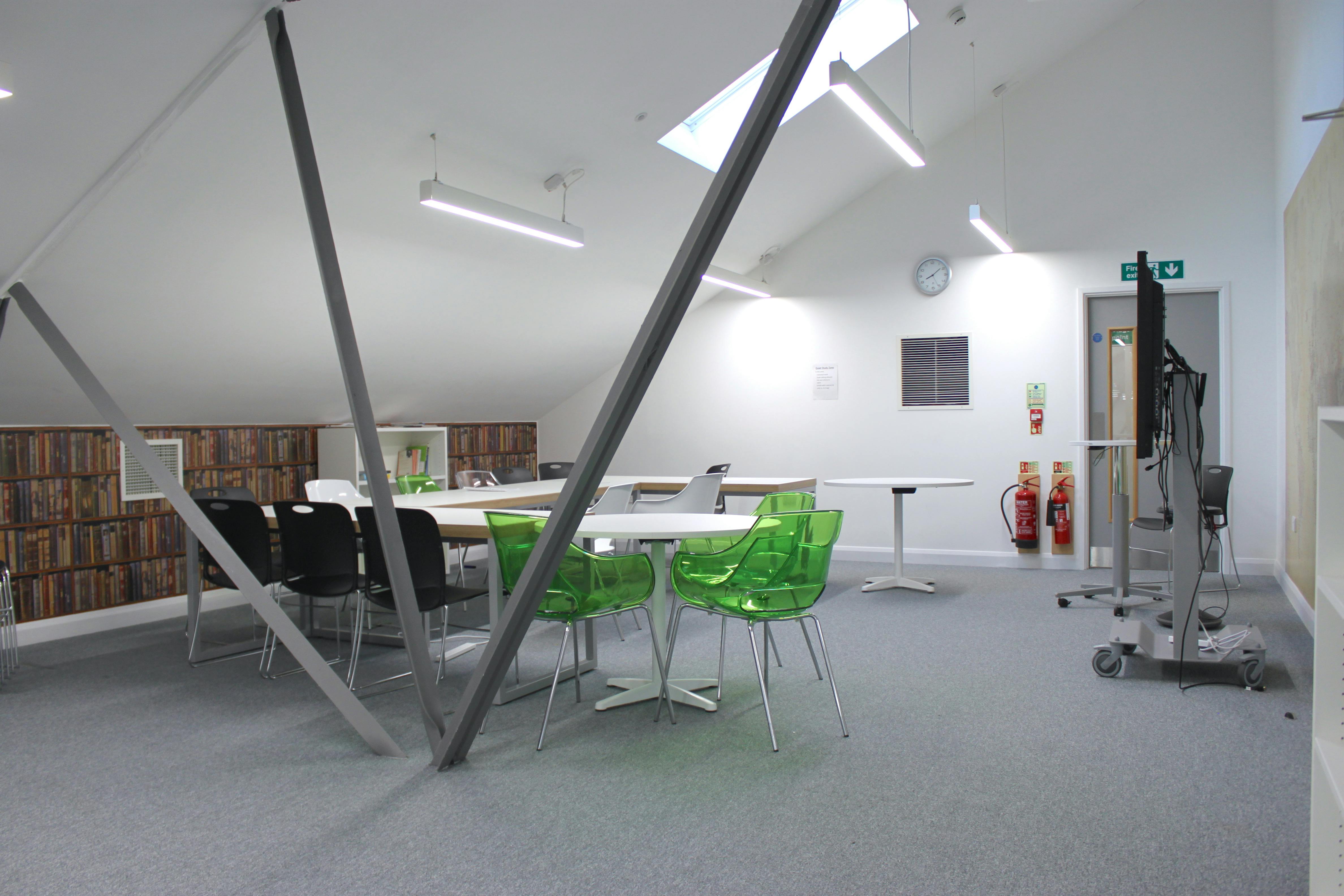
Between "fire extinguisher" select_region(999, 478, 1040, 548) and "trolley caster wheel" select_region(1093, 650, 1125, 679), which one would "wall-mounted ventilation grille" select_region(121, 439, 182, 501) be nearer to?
"trolley caster wheel" select_region(1093, 650, 1125, 679)

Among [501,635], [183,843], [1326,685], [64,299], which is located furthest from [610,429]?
[64,299]

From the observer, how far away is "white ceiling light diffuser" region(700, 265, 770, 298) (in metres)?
7.03

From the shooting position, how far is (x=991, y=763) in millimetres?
2965

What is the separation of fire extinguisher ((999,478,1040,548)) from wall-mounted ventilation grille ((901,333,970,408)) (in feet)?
2.95

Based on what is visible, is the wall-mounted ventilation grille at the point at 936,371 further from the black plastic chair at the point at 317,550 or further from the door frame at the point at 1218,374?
the black plastic chair at the point at 317,550

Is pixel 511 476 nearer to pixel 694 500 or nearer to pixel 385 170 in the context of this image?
pixel 694 500

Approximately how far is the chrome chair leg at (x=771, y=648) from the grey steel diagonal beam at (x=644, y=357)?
1110mm

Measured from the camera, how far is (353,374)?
3.20m

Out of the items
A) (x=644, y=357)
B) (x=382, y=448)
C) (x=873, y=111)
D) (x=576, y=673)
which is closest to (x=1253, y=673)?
(x=576, y=673)

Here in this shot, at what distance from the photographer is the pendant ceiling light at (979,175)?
623cm

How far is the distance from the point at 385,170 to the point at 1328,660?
14.9 feet

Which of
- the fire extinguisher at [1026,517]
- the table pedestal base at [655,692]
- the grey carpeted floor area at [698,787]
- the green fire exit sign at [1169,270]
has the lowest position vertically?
the grey carpeted floor area at [698,787]

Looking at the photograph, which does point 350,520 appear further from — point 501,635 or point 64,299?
point 64,299

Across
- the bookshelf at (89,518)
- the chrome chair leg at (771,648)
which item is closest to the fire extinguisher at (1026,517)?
the chrome chair leg at (771,648)
